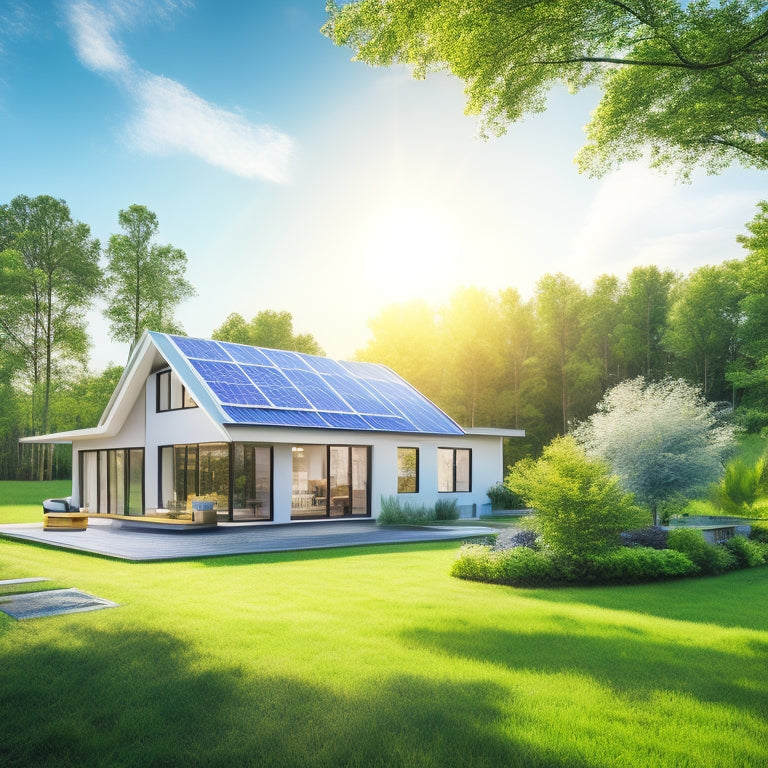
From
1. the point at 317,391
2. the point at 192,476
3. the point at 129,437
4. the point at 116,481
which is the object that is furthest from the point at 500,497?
the point at 116,481

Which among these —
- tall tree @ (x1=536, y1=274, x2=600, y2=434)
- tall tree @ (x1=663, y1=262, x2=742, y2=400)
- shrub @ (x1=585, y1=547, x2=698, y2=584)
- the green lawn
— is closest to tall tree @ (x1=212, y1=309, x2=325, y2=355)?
tall tree @ (x1=536, y1=274, x2=600, y2=434)

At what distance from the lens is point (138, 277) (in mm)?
40500

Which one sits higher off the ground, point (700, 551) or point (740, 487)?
point (740, 487)

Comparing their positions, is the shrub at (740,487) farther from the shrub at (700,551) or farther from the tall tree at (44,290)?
the tall tree at (44,290)

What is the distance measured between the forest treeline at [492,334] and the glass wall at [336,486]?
21145 mm

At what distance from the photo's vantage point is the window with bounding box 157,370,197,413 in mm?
20891

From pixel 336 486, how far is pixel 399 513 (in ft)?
8.11

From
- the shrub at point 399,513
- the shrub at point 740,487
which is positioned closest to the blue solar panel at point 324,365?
the shrub at point 399,513

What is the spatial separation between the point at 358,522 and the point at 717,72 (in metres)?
16.3

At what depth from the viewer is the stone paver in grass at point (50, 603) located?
7.24m

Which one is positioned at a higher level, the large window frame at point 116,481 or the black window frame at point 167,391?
the black window frame at point 167,391

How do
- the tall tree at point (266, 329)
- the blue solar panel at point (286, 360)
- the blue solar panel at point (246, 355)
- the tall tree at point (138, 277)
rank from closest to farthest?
the blue solar panel at point (246, 355)
the blue solar panel at point (286, 360)
the tall tree at point (138, 277)
the tall tree at point (266, 329)

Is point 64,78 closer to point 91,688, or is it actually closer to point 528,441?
point 91,688

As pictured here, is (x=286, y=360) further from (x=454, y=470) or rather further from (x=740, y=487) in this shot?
(x=740, y=487)
